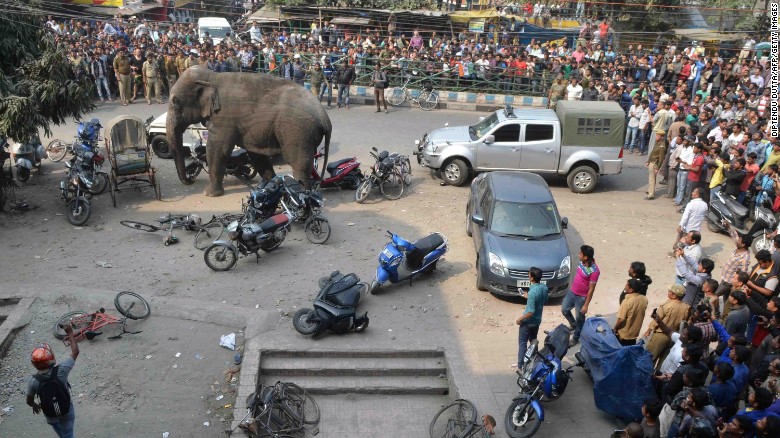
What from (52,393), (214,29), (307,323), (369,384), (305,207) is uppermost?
(214,29)

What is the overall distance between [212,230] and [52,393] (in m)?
6.13

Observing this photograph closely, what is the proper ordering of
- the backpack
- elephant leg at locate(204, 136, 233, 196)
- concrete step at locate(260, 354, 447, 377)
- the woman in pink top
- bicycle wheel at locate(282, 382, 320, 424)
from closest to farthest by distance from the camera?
the backpack, bicycle wheel at locate(282, 382, 320, 424), concrete step at locate(260, 354, 447, 377), the woman in pink top, elephant leg at locate(204, 136, 233, 196)

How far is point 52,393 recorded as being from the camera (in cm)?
635

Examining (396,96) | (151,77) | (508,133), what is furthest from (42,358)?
(396,96)

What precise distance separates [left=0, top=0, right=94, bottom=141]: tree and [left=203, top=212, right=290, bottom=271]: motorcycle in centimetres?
426

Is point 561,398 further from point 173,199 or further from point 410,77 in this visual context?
point 410,77

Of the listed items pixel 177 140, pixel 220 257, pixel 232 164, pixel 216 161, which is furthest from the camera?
pixel 232 164

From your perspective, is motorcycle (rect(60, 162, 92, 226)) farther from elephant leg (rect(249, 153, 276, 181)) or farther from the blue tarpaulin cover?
the blue tarpaulin cover

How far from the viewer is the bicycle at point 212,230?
11828 millimetres

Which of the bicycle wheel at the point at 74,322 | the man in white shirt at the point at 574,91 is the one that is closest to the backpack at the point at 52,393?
the bicycle wheel at the point at 74,322

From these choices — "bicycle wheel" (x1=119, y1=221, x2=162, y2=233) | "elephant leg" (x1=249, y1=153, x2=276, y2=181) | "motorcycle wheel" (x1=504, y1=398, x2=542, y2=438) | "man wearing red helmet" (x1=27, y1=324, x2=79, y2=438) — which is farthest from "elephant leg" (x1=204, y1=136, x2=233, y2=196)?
"motorcycle wheel" (x1=504, y1=398, x2=542, y2=438)

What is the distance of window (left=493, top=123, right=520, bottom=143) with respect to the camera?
15.1m

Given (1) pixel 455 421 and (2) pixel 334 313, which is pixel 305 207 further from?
(1) pixel 455 421

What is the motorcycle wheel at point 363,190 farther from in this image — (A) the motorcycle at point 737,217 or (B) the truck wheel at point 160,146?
(A) the motorcycle at point 737,217
